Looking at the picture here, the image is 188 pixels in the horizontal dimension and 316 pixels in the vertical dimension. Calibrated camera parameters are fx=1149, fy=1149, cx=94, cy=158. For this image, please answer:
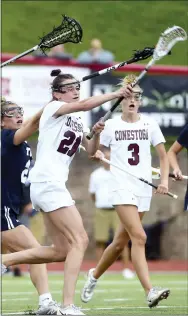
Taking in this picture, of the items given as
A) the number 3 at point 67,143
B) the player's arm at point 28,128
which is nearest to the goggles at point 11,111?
the player's arm at point 28,128

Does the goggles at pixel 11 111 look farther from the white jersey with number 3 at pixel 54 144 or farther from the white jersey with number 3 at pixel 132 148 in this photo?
the white jersey with number 3 at pixel 132 148

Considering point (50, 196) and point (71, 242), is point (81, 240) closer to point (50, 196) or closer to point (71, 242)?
point (71, 242)

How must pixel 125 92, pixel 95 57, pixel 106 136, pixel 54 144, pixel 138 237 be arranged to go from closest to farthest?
pixel 125 92 < pixel 54 144 < pixel 138 237 < pixel 106 136 < pixel 95 57

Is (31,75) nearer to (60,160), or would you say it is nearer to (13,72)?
(13,72)

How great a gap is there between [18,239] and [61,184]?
993mm

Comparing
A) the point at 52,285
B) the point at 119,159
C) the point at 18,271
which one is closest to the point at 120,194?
the point at 119,159

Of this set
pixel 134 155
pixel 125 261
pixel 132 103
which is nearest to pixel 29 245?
pixel 134 155

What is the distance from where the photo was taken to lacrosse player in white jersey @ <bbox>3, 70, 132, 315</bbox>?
385 inches

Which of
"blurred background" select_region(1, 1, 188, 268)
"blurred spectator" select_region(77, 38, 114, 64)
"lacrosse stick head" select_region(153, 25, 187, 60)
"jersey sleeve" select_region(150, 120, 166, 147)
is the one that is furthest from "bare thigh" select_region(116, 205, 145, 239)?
"blurred spectator" select_region(77, 38, 114, 64)

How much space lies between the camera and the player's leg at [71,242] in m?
→ 9.75

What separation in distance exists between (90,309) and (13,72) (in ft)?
31.8

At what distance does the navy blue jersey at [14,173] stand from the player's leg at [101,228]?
863cm

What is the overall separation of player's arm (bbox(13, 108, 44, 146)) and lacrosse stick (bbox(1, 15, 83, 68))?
59cm

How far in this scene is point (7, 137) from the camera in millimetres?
10539
